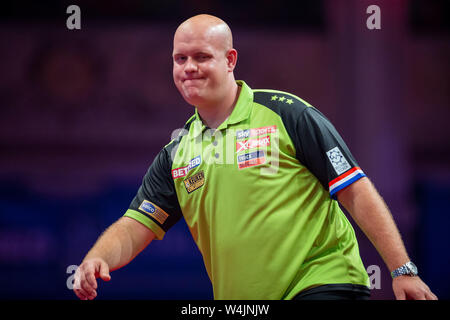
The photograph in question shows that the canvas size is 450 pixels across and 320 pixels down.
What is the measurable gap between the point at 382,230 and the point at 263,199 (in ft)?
1.74

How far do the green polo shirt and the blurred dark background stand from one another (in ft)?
13.2

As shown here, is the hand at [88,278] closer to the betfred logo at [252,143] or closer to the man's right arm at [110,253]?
the man's right arm at [110,253]

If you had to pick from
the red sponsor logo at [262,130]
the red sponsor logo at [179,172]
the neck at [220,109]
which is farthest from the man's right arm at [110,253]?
the red sponsor logo at [262,130]

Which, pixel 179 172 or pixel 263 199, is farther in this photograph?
pixel 179 172

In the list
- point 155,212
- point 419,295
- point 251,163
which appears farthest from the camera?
point 155,212

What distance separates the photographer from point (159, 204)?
9.71ft

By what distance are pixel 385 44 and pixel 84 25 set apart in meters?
3.95

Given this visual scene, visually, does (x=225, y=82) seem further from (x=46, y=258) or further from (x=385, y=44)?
(x=46, y=258)

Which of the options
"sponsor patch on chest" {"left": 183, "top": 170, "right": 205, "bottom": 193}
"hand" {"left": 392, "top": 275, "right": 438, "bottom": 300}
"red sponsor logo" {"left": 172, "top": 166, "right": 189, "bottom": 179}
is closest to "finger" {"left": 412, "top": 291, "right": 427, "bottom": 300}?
"hand" {"left": 392, "top": 275, "right": 438, "bottom": 300}

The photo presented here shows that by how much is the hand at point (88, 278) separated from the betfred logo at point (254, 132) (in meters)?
0.88

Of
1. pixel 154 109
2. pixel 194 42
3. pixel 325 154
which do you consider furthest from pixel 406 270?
pixel 154 109

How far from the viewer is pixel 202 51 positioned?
271cm

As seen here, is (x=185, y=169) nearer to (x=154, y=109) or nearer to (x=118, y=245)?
(x=118, y=245)

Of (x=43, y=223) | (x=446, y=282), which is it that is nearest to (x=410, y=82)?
(x=446, y=282)
